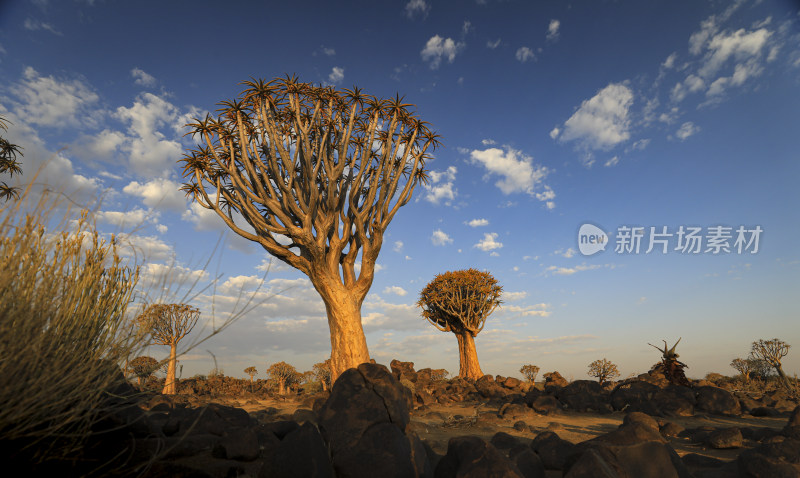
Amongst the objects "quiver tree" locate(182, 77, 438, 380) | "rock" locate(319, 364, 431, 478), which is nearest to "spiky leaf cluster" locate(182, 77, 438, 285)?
"quiver tree" locate(182, 77, 438, 380)

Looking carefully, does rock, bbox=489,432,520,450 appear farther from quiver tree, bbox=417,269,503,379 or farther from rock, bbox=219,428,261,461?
quiver tree, bbox=417,269,503,379

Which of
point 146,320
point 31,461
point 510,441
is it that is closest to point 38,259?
point 146,320

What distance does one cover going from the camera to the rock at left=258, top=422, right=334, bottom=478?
3.88 m

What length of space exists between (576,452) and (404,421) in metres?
2.21

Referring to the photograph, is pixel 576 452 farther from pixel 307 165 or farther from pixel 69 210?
pixel 307 165

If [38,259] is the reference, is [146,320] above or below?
below

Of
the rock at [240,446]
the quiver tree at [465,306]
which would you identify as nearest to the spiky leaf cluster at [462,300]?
the quiver tree at [465,306]

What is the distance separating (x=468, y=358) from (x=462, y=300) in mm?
3508

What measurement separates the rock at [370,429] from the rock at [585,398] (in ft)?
31.6

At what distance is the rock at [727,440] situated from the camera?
7035mm

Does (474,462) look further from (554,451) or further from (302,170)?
(302,170)

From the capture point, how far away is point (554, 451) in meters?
5.30

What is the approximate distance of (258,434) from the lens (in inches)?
208

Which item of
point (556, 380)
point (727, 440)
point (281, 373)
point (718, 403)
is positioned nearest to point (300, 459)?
point (727, 440)
